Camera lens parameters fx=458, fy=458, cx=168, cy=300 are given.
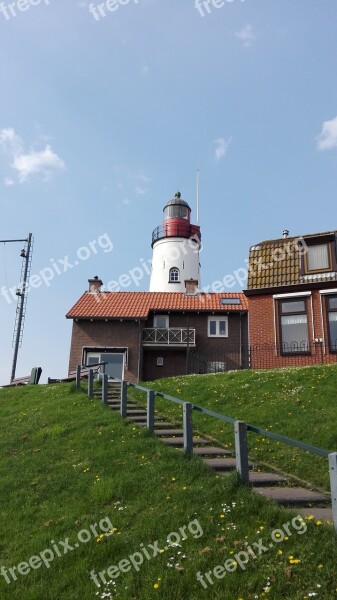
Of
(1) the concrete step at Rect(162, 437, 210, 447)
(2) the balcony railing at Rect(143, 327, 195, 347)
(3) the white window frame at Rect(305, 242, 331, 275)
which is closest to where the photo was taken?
(1) the concrete step at Rect(162, 437, 210, 447)

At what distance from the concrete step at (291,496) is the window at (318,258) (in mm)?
15529

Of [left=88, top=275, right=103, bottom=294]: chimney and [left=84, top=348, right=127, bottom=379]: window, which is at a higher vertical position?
[left=88, top=275, right=103, bottom=294]: chimney

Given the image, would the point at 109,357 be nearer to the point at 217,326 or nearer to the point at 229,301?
the point at 217,326

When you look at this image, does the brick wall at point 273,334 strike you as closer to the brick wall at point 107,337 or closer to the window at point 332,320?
the window at point 332,320

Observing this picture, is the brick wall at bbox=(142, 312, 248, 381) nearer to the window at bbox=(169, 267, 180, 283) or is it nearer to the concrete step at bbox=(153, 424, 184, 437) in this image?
the window at bbox=(169, 267, 180, 283)

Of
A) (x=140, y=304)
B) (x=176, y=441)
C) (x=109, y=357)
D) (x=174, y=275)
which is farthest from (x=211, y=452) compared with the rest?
(x=174, y=275)

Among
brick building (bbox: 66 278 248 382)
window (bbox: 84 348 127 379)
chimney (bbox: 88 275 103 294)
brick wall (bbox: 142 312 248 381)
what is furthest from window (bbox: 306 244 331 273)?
chimney (bbox: 88 275 103 294)

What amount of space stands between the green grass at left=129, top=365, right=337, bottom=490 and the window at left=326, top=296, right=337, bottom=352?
4.02 m

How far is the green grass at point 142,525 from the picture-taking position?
458 centimetres

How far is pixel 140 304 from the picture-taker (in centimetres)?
3159

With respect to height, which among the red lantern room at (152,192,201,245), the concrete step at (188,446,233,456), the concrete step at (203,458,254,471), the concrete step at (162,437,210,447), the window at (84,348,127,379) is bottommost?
the concrete step at (203,458,254,471)

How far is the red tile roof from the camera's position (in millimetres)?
29828

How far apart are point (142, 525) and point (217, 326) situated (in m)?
25.0

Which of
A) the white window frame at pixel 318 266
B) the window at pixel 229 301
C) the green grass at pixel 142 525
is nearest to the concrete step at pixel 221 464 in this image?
the green grass at pixel 142 525
